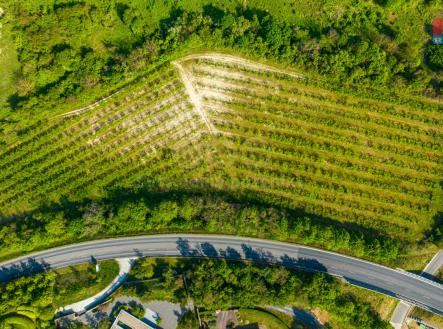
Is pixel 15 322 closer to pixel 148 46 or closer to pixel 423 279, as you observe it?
pixel 148 46

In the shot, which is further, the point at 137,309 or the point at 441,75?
the point at 441,75


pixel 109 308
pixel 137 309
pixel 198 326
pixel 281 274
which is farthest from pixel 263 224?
pixel 109 308

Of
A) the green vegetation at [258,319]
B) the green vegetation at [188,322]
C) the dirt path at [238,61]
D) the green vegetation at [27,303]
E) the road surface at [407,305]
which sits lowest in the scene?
the green vegetation at [27,303]

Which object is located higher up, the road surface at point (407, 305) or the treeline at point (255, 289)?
the road surface at point (407, 305)

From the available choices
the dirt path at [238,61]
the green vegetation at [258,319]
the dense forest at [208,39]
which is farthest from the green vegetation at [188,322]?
the dirt path at [238,61]

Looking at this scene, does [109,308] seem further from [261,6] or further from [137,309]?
[261,6]

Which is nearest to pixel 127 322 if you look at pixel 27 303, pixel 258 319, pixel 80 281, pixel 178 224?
pixel 80 281

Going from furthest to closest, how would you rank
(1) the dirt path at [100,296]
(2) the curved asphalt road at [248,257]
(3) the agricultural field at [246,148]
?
(3) the agricultural field at [246,148]
(2) the curved asphalt road at [248,257]
(1) the dirt path at [100,296]

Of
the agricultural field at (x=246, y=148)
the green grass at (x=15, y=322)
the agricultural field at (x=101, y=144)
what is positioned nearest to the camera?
the green grass at (x=15, y=322)

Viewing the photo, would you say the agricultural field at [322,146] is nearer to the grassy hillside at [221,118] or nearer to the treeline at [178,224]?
the grassy hillside at [221,118]
